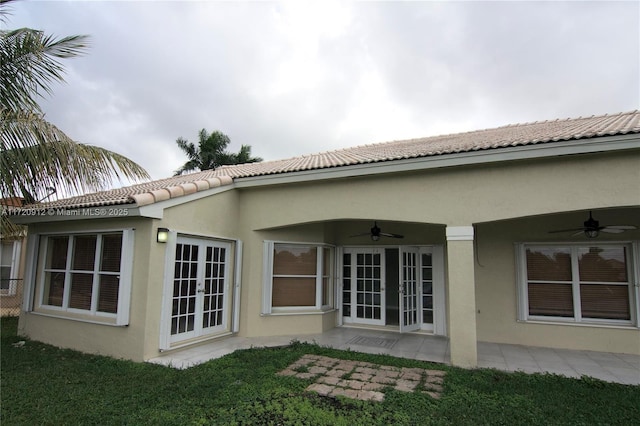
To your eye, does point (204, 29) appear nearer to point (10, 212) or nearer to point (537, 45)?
point (10, 212)

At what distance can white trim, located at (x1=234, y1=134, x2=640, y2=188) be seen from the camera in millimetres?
5855

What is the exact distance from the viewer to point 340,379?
5996mm

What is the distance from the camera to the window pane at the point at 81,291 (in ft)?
25.5

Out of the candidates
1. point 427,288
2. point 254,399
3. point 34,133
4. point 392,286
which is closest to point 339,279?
point 392,286

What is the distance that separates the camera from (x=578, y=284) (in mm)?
8484

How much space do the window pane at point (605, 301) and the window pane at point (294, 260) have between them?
7101 millimetres

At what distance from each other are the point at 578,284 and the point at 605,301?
0.67 meters

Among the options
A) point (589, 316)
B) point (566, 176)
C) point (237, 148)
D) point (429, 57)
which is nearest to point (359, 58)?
point (429, 57)

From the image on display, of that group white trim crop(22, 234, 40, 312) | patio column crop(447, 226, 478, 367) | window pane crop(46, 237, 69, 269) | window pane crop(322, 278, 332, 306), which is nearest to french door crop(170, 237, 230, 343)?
window pane crop(322, 278, 332, 306)

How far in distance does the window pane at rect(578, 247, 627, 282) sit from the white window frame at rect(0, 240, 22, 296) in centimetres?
2051

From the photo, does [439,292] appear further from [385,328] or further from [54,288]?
[54,288]

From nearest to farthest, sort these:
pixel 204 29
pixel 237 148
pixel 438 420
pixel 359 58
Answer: pixel 438 420 < pixel 204 29 < pixel 359 58 < pixel 237 148

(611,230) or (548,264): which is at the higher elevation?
(611,230)

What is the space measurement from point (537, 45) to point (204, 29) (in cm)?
1090
